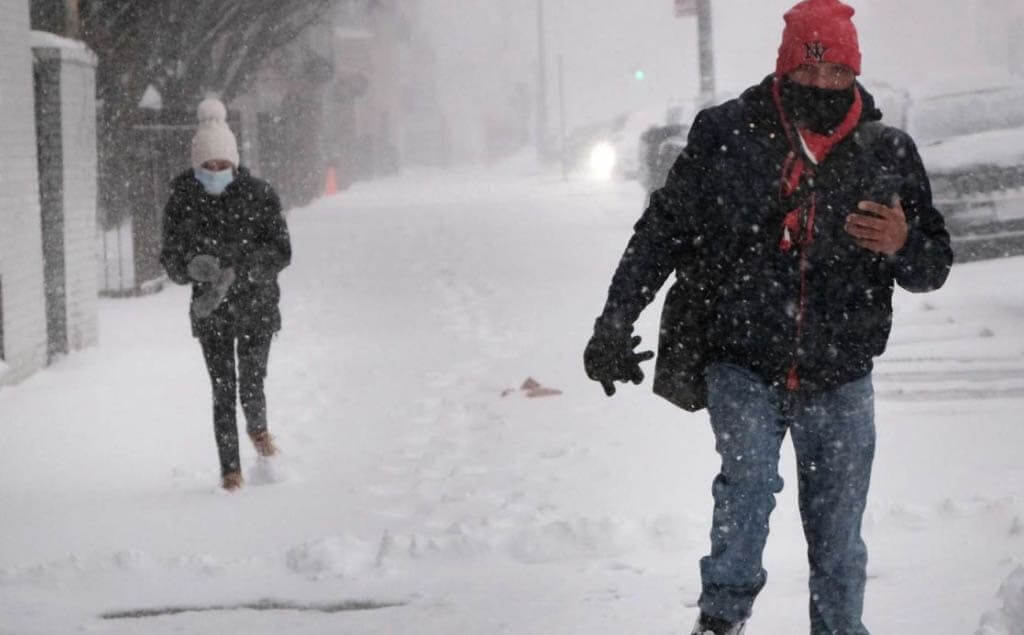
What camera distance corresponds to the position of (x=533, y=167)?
6316cm

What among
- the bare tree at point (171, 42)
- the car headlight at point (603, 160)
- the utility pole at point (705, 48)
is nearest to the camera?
the bare tree at point (171, 42)

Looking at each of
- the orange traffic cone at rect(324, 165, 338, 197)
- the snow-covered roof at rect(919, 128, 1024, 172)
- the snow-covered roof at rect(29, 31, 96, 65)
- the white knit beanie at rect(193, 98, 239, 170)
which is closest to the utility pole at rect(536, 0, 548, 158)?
the orange traffic cone at rect(324, 165, 338, 197)

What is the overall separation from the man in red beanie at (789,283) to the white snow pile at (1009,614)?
46 cm

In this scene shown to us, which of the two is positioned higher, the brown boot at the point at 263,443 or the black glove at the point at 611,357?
the black glove at the point at 611,357

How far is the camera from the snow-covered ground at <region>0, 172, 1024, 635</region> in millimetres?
5168

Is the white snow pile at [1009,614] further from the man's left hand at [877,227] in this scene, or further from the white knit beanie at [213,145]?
the white knit beanie at [213,145]

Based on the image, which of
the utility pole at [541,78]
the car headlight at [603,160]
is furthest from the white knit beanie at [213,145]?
the utility pole at [541,78]

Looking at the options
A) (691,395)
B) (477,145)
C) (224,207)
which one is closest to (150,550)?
(224,207)

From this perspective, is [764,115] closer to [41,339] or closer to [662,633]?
[662,633]

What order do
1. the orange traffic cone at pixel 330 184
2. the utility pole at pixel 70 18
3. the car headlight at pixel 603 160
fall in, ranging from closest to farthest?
the utility pole at pixel 70 18, the car headlight at pixel 603 160, the orange traffic cone at pixel 330 184

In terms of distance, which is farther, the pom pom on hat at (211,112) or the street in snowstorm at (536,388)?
the pom pom on hat at (211,112)

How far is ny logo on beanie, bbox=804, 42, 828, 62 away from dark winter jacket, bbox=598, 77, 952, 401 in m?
0.15

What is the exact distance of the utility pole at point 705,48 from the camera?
24797mm

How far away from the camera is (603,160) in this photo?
135 feet
